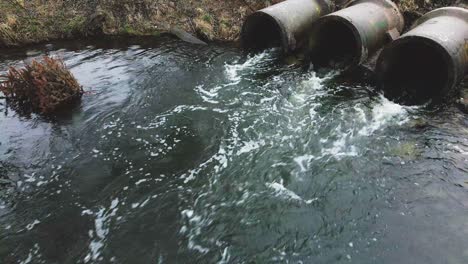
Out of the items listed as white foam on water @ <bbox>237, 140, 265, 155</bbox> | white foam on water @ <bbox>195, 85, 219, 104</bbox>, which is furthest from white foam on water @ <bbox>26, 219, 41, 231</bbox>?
white foam on water @ <bbox>195, 85, 219, 104</bbox>

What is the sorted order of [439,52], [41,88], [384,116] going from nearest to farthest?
1. [439,52]
2. [384,116]
3. [41,88]

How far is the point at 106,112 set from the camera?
951 centimetres

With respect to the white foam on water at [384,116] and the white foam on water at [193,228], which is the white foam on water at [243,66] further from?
the white foam on water at [193,228]

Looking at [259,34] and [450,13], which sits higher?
[450,13]

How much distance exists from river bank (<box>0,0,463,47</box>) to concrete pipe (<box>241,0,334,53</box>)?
→ 1.28 metres

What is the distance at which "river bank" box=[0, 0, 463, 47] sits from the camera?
46.2 ft

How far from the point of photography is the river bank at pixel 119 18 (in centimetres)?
1407

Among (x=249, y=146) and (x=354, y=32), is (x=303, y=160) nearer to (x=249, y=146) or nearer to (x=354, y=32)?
(x=249, y=146)

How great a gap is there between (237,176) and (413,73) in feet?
20.0

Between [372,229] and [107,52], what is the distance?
10.9 meters

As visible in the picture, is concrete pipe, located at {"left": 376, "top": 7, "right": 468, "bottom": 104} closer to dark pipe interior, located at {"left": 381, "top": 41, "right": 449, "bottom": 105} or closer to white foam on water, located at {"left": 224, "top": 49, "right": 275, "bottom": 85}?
dark pipe interior, located at {"left": 381, "top": 41, "right": 449, "bottom": 105}

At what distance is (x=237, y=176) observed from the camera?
706 cm

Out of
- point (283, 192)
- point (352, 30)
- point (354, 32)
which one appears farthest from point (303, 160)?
point (352, 30)

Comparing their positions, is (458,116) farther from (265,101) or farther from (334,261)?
(334,261)
